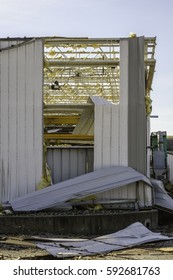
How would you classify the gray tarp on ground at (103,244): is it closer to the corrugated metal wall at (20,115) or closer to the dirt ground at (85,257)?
the dirt ground at (85,257)

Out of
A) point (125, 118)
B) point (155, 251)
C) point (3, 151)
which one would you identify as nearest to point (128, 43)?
point (125, 118)

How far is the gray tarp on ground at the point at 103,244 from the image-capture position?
1180 centimetres

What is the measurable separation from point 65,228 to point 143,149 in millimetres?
4123

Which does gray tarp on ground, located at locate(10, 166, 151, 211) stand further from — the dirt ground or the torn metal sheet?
the dirt ground

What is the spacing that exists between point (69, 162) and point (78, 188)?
5.47 feet

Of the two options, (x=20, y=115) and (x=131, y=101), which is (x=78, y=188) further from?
(x=131, y=101)

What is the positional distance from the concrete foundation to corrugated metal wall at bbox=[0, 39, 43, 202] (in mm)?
2058

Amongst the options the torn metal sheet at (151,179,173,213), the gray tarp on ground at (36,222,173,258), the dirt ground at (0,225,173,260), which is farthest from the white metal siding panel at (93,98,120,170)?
the dirt ground at (0,225,173,260)

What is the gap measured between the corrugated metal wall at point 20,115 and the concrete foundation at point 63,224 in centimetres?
206

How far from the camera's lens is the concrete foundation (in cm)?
1545

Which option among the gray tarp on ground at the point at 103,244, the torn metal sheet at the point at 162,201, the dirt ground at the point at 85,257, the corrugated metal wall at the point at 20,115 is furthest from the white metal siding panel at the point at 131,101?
the dirt ground at the point at 85,257

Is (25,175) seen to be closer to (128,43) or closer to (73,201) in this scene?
(73,201)

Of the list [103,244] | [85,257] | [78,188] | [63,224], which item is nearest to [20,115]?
[78,188]

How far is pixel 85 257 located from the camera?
11.4 m
